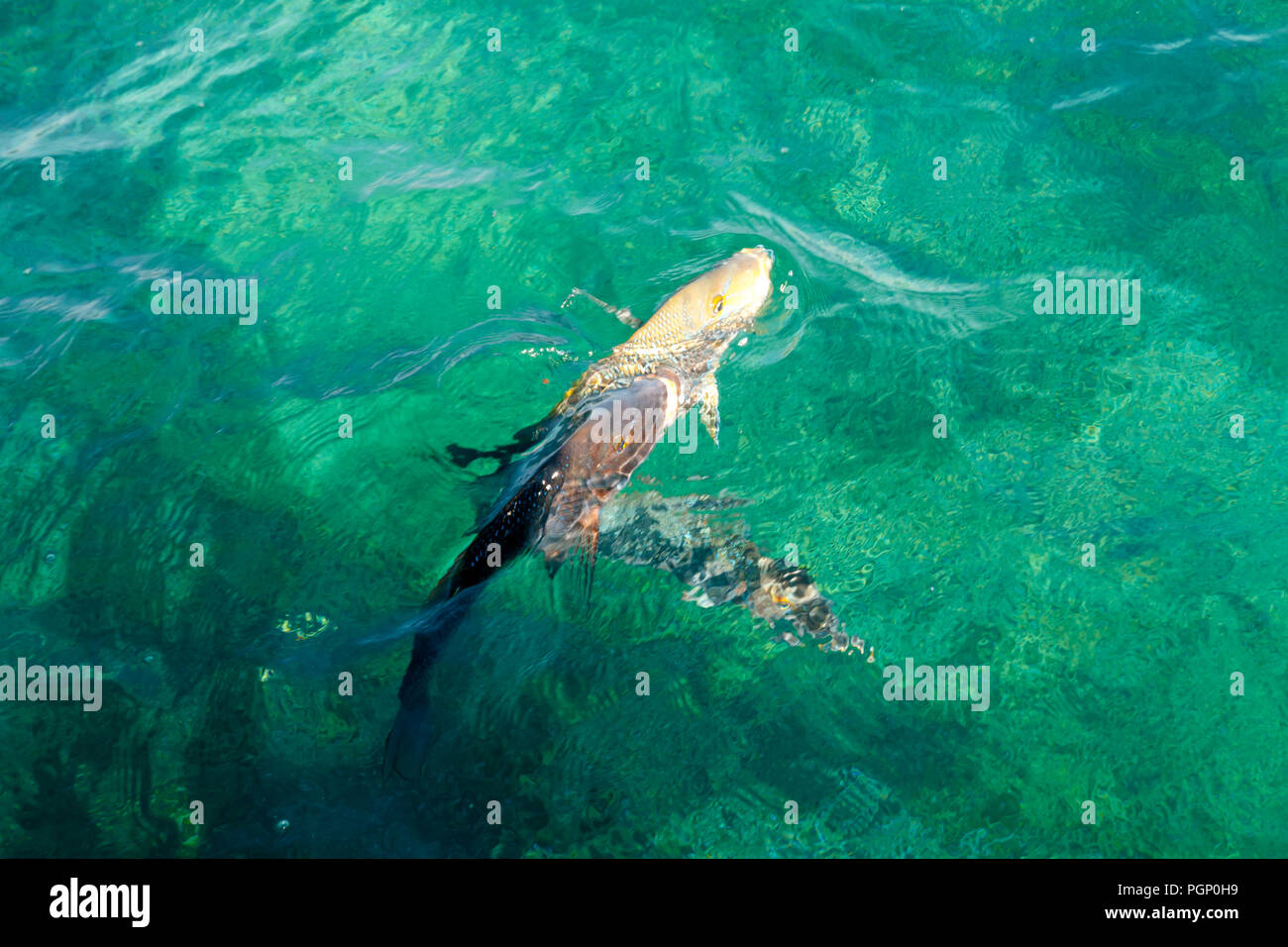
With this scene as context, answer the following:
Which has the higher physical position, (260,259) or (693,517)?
(260,259)

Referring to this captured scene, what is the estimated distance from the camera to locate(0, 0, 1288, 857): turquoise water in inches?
198

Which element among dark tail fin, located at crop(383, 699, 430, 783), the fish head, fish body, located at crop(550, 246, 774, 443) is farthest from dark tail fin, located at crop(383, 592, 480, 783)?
the fish head

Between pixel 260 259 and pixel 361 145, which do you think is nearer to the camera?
pixel 260 259

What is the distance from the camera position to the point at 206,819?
4.93 m

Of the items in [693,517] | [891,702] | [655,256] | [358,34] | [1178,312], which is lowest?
[891,702]

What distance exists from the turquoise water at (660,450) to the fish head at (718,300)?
291 millimetres

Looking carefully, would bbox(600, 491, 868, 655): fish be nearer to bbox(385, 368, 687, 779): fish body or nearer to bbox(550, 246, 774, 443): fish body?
bbox(385, 368, 687, 779): fish body

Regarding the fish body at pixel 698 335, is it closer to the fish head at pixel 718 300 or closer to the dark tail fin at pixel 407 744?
the fish head at pixel 718 300

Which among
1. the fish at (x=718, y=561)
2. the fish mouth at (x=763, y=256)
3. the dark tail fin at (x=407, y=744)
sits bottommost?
the dark tail fin at (x=407, y=744)

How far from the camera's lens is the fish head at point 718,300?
672 cm

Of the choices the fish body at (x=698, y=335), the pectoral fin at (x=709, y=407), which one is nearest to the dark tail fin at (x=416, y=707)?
the fish body at (x=698, y=335)

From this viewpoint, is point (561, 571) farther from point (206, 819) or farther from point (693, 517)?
point (206, 819)

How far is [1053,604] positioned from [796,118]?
5.60m
